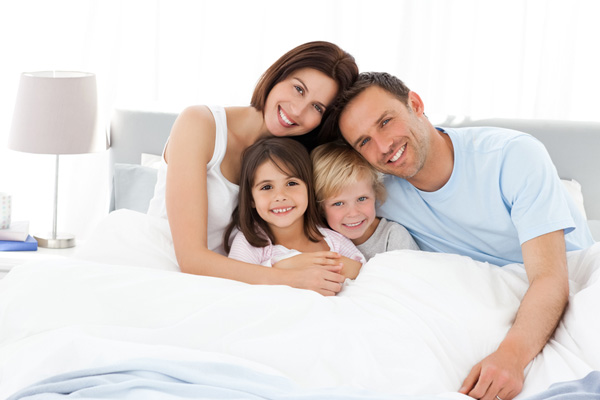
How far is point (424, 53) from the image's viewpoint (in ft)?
10.2

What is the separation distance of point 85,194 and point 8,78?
0.74 m

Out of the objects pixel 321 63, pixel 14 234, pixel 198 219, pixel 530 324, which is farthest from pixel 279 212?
pixel 14 234

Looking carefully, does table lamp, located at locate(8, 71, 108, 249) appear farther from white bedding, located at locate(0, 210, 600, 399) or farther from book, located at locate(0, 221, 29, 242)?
white bedding, located at locate(0, 210, 600, 399)

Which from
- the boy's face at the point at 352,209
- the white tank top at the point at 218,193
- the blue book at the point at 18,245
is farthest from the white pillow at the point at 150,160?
the boy's face at the point at 352,209

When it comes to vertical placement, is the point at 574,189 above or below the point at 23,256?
above

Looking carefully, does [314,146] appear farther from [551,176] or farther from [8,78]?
[8,78]

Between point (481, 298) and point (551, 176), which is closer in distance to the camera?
point (481, 298)

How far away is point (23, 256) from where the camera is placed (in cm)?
268

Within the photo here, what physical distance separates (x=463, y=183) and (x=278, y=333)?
0.83m

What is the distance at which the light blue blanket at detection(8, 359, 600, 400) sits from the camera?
Result: 44.4 inches

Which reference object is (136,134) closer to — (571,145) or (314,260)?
(314,260)

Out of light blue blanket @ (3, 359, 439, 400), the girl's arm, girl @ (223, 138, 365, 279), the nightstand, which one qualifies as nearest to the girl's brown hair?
girl @ (223, 138, 365, 279)

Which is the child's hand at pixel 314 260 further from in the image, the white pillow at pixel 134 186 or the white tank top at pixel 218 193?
the white pillow at pixel 134 186

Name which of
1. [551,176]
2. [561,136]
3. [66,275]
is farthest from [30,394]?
[561,136]
